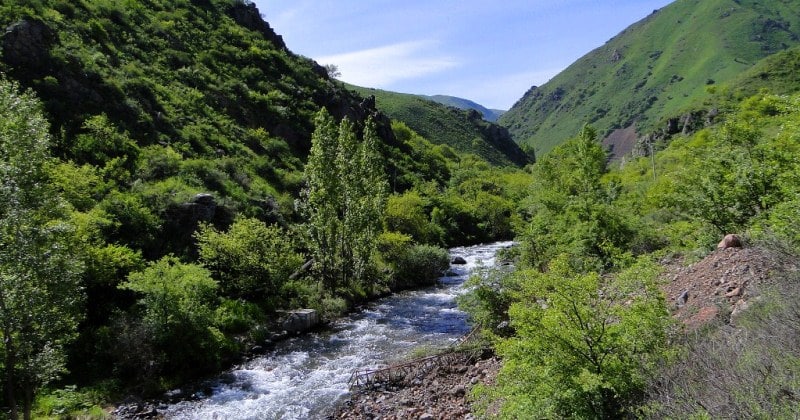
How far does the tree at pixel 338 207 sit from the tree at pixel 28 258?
18.5 m

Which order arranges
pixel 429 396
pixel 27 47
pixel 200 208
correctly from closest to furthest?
pixel 429 396
pixel 200 208
pixel 27 47

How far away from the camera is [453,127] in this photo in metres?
153

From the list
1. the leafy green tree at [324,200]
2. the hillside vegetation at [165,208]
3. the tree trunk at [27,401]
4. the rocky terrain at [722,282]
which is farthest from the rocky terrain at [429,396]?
the leafy green tree at [324,200]

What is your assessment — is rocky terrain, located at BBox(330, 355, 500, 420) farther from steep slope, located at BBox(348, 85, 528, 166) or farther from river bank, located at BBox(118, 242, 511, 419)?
steep slope, located at BBox(348, 85, 528, 166)

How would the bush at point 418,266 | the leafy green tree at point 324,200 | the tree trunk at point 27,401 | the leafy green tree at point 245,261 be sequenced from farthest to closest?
the bush at point 418,266 → the leafy green tree at point 324,200 → the leafy green tree at point 245,261 → the tree trunk at point 27,401

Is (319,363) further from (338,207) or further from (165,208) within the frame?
(165,208)

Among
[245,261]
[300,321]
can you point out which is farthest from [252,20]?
[300,321]

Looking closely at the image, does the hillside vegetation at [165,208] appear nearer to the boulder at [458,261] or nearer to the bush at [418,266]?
the bush at [418,266]

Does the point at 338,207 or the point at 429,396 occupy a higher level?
the point at 338,207

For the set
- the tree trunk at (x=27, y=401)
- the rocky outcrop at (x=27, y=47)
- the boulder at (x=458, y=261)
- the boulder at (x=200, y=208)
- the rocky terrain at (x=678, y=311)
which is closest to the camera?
the rocky terrain at (x=678, y=311)

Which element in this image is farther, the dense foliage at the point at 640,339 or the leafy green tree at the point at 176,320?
the leafy green tree at the point at 176,320

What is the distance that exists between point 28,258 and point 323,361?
494 inches

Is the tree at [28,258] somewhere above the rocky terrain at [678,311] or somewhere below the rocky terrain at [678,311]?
above

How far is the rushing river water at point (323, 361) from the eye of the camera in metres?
16.8
